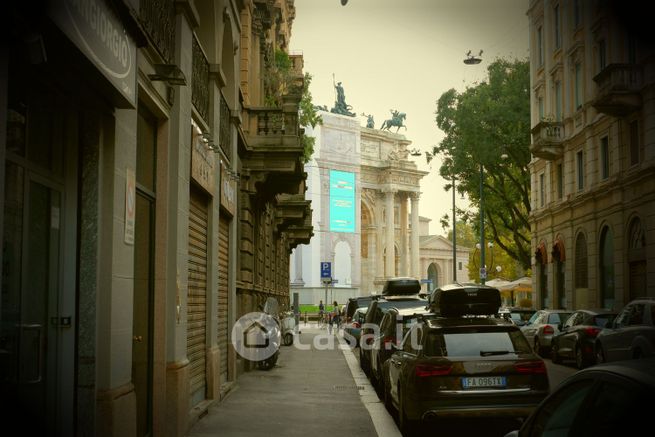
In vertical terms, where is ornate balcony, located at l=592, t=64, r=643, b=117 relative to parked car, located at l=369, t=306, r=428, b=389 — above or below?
above

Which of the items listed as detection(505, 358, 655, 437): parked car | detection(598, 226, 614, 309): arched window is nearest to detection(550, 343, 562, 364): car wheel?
detection(598, 226, 614, 309): arched window

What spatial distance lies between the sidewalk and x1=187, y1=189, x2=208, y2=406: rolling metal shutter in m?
0.54

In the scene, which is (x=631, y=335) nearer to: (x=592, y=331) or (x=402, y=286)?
(x=592, y=331)

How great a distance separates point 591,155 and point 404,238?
80.7m

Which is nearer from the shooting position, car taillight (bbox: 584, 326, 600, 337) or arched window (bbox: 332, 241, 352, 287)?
car taillight (bbox: 584, 326, 600, 337)

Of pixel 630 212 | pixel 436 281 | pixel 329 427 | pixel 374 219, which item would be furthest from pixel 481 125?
pixel 436 281

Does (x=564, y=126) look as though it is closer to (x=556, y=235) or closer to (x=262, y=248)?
(x=556, y=235)

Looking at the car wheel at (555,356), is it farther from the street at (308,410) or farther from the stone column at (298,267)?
the stone column at (298,267)

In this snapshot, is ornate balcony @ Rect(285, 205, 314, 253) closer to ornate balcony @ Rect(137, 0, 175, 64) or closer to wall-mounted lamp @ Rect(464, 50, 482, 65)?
wall-mounted lamp @ Rect(464, 50, 482, 65)

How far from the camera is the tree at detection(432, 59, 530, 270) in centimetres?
4819

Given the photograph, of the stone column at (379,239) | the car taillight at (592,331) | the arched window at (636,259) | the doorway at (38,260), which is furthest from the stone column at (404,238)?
the doorway at (38,260)

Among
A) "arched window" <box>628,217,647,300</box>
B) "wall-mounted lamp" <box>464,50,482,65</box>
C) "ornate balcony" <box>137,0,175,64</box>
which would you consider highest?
"wall-mounted lamp" <box>464,50,482,65</box>

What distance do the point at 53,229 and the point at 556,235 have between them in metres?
37.6

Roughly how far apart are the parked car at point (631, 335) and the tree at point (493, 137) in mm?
27619
